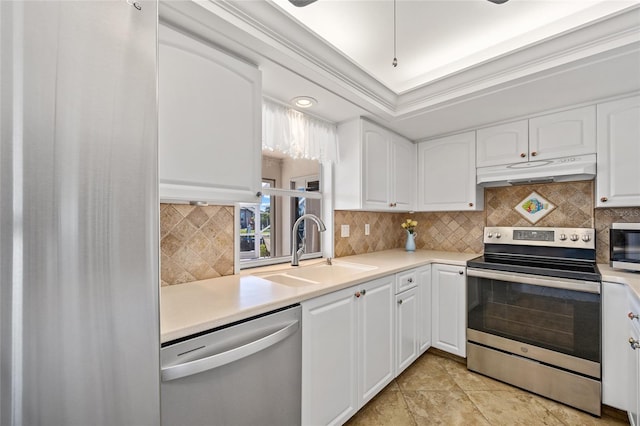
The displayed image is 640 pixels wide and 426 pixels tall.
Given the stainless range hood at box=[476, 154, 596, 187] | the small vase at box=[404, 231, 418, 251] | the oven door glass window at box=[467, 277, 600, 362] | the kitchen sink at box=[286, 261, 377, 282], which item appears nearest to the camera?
the oven door glass window at box=[467, 277, 600, 362]

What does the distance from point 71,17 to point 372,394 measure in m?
2.18

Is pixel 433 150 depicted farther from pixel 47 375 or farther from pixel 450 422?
pixel 47 375

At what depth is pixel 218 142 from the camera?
1.38 meters

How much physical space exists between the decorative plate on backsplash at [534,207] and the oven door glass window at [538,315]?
0.83 metres

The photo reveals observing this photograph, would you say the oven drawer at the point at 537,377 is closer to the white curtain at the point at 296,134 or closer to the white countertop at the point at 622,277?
the white countertop at the point at 622,277

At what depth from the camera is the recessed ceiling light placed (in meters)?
1.93

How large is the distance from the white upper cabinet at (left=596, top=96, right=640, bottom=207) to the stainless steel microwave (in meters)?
0.21

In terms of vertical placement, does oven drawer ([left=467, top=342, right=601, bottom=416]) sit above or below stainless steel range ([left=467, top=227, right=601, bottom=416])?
below

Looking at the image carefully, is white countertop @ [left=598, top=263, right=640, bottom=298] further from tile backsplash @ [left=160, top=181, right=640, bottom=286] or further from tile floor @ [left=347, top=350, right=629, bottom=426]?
tile floor @ [left=347, top=350, right=629, bottom=426]

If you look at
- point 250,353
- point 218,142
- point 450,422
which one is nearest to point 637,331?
point 450,422

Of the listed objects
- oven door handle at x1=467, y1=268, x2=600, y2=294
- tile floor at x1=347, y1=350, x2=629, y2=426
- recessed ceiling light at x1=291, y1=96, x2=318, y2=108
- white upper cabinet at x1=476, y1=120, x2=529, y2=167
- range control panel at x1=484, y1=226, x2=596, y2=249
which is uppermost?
recessed ceiling light at x1=291, y1=96, x2=318, y2=108

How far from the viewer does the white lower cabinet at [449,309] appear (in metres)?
2.30

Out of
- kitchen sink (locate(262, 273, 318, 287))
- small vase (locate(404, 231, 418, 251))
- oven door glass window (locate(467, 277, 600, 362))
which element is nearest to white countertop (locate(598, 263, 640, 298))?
oven door glass window (locate(467, 277, 600, 362))

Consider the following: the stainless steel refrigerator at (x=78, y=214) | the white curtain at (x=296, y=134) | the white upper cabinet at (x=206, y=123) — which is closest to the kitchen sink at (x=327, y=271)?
the white upper cabinet at (x=206, y=123)
